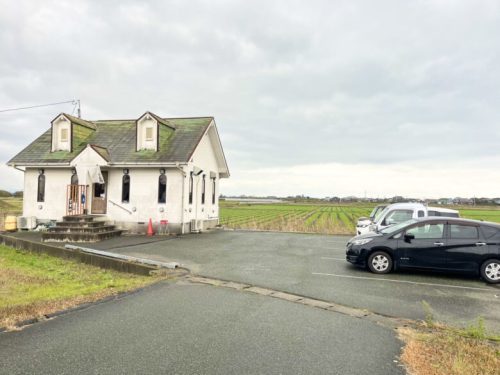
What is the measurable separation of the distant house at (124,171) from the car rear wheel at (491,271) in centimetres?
1298

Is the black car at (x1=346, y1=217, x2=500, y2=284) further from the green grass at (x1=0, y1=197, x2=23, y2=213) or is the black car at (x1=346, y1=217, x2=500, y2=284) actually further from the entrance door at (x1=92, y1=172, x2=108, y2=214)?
the green grass at (x1=0, y1=197, x2=23, y2=213)

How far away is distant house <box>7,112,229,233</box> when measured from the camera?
18.2 m

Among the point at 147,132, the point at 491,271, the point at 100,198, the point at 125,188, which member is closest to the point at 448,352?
the point at 491,271

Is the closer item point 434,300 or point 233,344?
point 233,344

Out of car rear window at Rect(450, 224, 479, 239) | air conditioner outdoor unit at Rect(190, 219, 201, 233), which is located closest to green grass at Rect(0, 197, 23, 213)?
air conditioner outdoor unit at Rect(190, 219, 201, 233)

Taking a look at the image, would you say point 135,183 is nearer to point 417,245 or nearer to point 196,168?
point 196,168

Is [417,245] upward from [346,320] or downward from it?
upward

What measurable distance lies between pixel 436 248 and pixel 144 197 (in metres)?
14.0

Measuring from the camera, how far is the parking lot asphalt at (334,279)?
21.5 feet

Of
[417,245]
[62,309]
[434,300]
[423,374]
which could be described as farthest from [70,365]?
[417,245]

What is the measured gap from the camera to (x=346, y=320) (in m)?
5.64

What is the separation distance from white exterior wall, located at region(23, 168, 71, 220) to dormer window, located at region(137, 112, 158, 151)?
14.2 ft

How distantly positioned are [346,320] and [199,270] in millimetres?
4757

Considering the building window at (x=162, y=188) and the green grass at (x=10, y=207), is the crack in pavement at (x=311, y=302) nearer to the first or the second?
the building window at (x=162, y=188)
